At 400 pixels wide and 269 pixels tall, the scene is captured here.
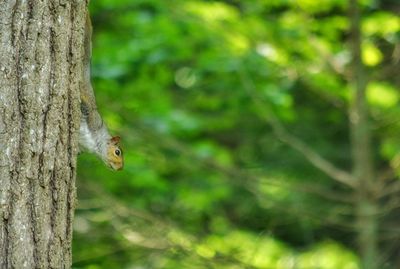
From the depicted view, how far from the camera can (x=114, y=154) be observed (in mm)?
3699

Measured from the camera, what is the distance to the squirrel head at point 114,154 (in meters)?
3.64

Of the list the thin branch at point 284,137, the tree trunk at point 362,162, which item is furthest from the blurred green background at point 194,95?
the tree trunk at point 362,162

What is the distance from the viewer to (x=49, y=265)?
2.69 m

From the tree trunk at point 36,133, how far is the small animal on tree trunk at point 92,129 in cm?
39

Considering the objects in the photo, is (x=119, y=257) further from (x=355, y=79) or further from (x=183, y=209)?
(x=355, y=79)

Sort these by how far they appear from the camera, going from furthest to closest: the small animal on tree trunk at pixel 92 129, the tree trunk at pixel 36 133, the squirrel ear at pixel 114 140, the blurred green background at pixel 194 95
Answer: the blurred green background at pixel 194 95
the squirrel ear at pixel 114 140
the small animal on tree trunk at pixel 92 129
the tree trunk at pixel 36 133

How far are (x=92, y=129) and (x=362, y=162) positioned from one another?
3724mm

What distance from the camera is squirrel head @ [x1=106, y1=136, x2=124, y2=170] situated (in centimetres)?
364

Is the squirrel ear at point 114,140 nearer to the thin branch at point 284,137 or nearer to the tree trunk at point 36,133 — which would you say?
the tree trunk at point 36,133

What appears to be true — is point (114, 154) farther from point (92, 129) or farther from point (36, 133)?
point (36, 133)

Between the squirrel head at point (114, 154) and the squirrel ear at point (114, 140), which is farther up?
the squirrel ear at point (114, 140)

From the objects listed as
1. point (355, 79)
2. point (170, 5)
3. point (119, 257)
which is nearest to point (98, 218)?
point (119, 257)

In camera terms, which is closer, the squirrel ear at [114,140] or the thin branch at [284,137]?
the squirrel ear at [114,140]

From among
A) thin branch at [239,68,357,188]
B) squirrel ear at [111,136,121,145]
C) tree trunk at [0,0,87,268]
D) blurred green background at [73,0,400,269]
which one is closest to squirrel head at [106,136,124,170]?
squirrel ear at [111,136,121,145]
